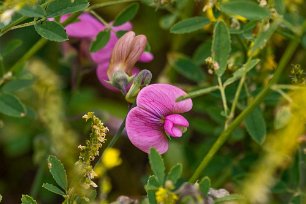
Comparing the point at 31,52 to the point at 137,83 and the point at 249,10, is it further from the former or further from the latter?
the point at 249,10

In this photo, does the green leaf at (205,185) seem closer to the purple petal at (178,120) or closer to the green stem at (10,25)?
the purple petal at (178,120)

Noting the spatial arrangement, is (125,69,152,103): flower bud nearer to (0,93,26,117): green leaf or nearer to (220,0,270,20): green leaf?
(220,0,270,20): green leaf

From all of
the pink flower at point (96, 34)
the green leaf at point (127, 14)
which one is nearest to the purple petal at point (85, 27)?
the pink flower at point (96, 34)

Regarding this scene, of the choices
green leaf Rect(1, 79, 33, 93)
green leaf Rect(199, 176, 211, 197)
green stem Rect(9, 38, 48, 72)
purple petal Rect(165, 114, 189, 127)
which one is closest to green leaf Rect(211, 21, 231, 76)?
purple petal Rect(165, 114, 189, 127)

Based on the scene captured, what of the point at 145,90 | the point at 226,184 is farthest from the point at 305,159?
the point at 145,90

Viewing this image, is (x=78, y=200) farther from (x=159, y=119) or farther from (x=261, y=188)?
(x=261, y=188)

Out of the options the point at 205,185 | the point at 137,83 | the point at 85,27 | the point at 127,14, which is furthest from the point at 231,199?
the point at 85,27

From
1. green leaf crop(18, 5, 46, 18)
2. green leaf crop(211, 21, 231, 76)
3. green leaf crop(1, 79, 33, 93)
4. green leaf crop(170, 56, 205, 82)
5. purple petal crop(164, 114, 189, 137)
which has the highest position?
green leaf crop(18, 5, 46, 18)
